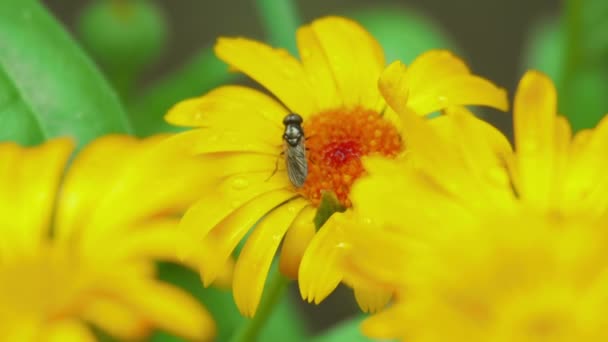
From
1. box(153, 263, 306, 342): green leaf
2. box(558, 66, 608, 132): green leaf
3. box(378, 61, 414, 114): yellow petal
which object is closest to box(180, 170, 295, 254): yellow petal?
box(378, 61, 414, 114): yellow petal

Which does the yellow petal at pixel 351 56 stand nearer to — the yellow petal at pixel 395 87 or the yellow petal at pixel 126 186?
the yellow petal at pixel 395 87

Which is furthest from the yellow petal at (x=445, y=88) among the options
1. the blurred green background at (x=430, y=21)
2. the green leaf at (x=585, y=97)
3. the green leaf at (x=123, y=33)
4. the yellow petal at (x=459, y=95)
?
the blurred green background at (x=430, y=21)

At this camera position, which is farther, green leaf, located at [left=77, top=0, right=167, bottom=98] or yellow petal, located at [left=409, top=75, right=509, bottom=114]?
green leaf, located at [left=77, top=0, right=167, bottom=98]

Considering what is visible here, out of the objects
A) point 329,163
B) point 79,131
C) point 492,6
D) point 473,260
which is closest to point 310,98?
point 329,163

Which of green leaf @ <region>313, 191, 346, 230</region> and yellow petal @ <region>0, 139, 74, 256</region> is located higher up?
yellow petal @ <region>0, 139, 74, 256</region>

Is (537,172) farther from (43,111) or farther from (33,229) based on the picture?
(43,111)

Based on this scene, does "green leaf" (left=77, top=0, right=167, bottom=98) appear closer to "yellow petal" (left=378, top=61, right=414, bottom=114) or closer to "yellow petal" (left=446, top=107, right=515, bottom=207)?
"yellow petal" (left=378, top=61, right=414, bottom=114)
